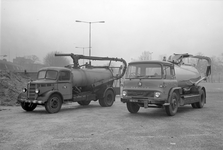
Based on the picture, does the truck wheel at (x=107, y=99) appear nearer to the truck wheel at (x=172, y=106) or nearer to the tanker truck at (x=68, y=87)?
the tanker truck at (x=68, y=87)

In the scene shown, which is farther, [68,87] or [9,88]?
[9,88]

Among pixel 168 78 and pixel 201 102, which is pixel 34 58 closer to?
pixel 201 102

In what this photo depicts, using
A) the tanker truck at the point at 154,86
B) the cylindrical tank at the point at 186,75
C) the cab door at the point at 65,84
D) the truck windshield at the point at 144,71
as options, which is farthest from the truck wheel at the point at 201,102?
the cab door at the point at 65,84

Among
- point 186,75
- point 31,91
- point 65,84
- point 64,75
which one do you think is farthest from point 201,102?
point 31,91

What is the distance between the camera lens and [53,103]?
13.4m

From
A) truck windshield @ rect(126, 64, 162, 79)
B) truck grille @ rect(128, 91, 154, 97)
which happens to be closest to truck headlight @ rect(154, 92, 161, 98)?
truck grille @ rect(128, 91, 154, 97)

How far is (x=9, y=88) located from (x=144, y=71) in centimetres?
1204

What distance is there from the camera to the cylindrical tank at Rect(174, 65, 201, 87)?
1343 centimetres

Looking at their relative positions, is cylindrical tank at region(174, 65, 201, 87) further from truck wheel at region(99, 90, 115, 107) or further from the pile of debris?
the pile of debris

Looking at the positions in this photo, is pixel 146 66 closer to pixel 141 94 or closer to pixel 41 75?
pixel 141 94

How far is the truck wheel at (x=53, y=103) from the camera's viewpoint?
12930 millimetres

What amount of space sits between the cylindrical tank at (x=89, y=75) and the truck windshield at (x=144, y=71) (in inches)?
160

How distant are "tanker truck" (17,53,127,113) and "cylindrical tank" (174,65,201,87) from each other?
5151 mm

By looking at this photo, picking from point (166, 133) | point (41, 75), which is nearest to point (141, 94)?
point (166, 133)
